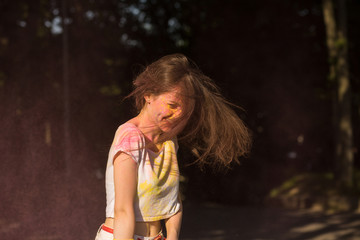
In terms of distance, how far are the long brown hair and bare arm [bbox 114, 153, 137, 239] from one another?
12.9 inches

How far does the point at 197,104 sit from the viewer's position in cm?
227

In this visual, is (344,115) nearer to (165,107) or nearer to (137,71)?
(137,71)

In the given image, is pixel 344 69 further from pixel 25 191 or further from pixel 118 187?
pixel 118 187

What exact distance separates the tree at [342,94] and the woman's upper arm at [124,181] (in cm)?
1172

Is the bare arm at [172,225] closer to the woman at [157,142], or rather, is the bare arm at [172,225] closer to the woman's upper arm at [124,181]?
the woman at [157,142]

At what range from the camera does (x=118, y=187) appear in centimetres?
195

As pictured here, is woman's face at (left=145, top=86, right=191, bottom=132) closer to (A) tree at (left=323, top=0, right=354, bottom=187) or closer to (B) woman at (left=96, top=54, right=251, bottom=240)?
(B) woman at (left=96, top=54, right=251, bottom=240)

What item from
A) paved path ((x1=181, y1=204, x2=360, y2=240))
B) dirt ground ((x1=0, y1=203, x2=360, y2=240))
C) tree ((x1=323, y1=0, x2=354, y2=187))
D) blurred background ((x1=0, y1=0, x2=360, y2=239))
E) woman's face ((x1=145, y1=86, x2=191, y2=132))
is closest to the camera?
woman's face ((x1=145, y1=86, x2=191, y2=132))

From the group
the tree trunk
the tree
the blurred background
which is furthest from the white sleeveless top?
the tree trunk

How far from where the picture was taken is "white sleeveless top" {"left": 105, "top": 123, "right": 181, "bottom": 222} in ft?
6.63

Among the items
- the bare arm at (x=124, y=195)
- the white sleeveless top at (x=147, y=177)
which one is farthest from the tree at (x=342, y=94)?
the bare arm at (x=124, y=195)

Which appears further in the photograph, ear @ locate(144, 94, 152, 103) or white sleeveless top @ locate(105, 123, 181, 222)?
ear @ locate(144, 94, 152, 103)

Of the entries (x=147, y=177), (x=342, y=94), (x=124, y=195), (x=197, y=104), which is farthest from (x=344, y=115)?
(x=124, y=195)

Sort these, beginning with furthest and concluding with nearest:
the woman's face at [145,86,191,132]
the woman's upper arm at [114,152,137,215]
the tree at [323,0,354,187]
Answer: the tree at [323,0,354,187] < the woman's face at [145,86,191,132] < the woman's upper arm at [114,152,137,215]
